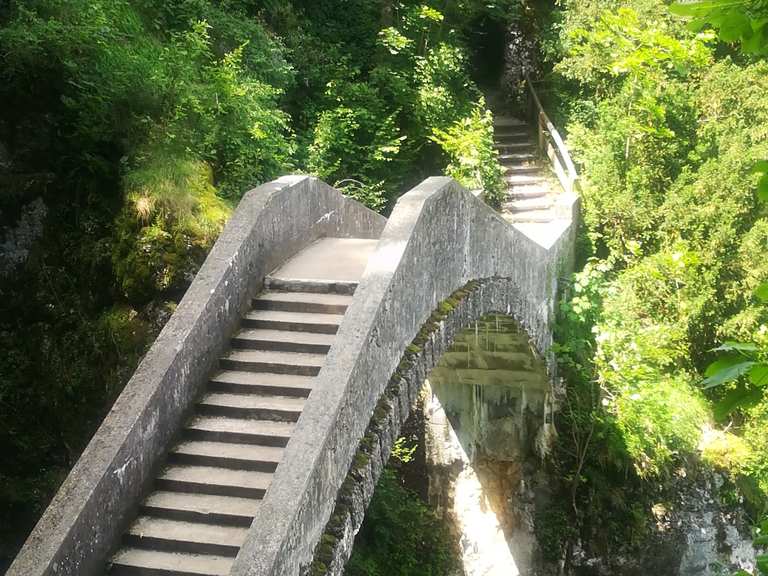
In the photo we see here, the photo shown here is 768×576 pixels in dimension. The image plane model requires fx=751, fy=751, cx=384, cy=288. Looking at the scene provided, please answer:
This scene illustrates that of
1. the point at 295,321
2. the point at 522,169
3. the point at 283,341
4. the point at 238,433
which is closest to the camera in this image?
the point at 238,433

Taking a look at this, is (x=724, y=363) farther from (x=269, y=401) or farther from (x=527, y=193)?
(x=527, y=193)

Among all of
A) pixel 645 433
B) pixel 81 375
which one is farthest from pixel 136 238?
pixel 645 433

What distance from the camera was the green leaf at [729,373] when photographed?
A: 1.71 meters

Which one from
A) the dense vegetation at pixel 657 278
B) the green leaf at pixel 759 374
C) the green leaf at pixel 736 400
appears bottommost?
the dense vegetation at pixel 657 278

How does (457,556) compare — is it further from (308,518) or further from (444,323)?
(308,518)

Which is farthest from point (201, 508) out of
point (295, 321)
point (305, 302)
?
point (305, 302)

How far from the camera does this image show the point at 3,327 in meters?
8.16

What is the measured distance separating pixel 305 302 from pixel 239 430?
1.27 metres

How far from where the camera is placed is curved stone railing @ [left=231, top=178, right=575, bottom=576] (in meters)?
4.01

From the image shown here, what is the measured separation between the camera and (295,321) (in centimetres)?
580

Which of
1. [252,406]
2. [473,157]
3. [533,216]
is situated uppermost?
[473,157]

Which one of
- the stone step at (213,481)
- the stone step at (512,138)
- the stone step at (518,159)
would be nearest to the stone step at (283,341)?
the stone step at (213,481)

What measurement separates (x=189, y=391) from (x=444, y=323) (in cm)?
221

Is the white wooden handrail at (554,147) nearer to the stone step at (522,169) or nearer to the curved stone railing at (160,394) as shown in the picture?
the stone step at (522,169)
